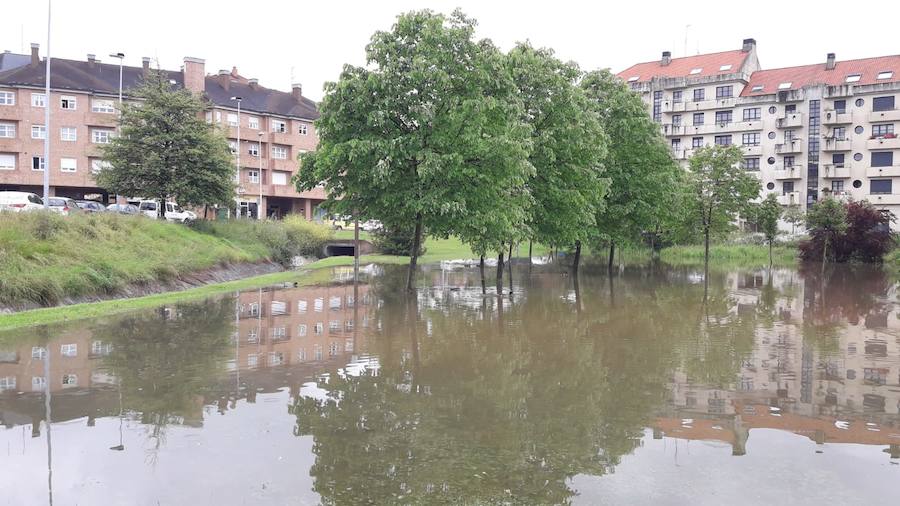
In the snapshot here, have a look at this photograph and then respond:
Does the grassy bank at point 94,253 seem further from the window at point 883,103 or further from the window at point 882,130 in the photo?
the window at point 883,103

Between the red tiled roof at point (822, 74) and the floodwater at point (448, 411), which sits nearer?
the floodwater at point (448, 411)

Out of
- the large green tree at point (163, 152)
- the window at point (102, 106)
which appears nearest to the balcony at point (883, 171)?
the large green tree at point (163, 152)

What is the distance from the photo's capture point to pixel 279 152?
7562 cm

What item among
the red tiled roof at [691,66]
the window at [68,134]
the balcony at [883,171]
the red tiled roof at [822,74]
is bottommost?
the balcony at [883,171]

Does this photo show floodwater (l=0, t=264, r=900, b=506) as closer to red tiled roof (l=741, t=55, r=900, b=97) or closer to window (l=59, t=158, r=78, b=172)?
window (l=59, t=158, r=78, b=172)

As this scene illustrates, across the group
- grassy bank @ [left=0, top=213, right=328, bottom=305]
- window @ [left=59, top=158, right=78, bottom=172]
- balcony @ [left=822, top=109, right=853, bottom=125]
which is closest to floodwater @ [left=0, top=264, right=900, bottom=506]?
grassy bank @ [left=0, top=213, right=328, bottom=305]

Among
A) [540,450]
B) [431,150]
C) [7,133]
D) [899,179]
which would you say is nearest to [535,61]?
[431,150]

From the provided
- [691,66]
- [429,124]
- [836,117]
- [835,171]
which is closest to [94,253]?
[429,124]

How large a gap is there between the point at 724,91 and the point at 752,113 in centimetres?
415

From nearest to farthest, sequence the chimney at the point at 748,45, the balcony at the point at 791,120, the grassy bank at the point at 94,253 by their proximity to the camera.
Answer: the grassy bank at the point at 94,253
the balcony at the point at 791,120
the chimney at the point at 748,45

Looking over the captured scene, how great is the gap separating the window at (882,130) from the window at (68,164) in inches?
2935

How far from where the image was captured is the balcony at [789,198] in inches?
3073

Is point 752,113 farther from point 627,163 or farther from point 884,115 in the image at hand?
point 627,163

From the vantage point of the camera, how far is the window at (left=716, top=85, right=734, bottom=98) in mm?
81875
